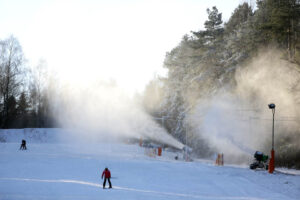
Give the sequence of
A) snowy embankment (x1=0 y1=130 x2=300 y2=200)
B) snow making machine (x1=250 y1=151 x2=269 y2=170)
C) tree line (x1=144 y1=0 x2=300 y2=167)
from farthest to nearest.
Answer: tree line (x1=144 y1=0 x2=300 y2=167)
snow making machine (x1=250 y1=151 x2=269 y2=170)
snowy embankment (x1=0 y1=130 x2=300 y2=200)

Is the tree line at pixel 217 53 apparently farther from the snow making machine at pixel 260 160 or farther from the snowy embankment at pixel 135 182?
the snowy embankment at pixel 135 182

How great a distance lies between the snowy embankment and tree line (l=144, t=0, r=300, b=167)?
20.4 m

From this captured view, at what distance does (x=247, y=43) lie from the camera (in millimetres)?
45281

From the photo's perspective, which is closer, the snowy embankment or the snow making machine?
the snowy embankment

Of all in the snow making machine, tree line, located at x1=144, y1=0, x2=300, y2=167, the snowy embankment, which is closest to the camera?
the snowy embankment

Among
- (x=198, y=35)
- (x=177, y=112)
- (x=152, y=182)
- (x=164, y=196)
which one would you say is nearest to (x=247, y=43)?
(x=198, y=35)

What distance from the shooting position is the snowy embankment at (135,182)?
14.9 metres

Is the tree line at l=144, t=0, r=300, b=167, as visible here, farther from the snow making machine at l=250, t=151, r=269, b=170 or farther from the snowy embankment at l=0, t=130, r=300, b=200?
the snowy embankment at l=0, t=130, r=300, b=200

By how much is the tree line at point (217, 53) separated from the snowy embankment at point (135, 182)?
20389 mm

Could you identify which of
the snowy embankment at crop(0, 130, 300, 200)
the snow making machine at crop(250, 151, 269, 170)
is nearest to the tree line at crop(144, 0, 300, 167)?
the snow making machine at crop(250, 151, 269, 170)

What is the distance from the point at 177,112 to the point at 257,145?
86.1 feet

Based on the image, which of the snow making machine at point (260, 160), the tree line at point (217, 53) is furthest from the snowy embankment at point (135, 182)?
the tree line at point (217, 53)

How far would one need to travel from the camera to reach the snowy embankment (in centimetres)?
1488

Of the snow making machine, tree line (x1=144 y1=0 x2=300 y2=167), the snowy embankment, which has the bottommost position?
the snowy embankment
